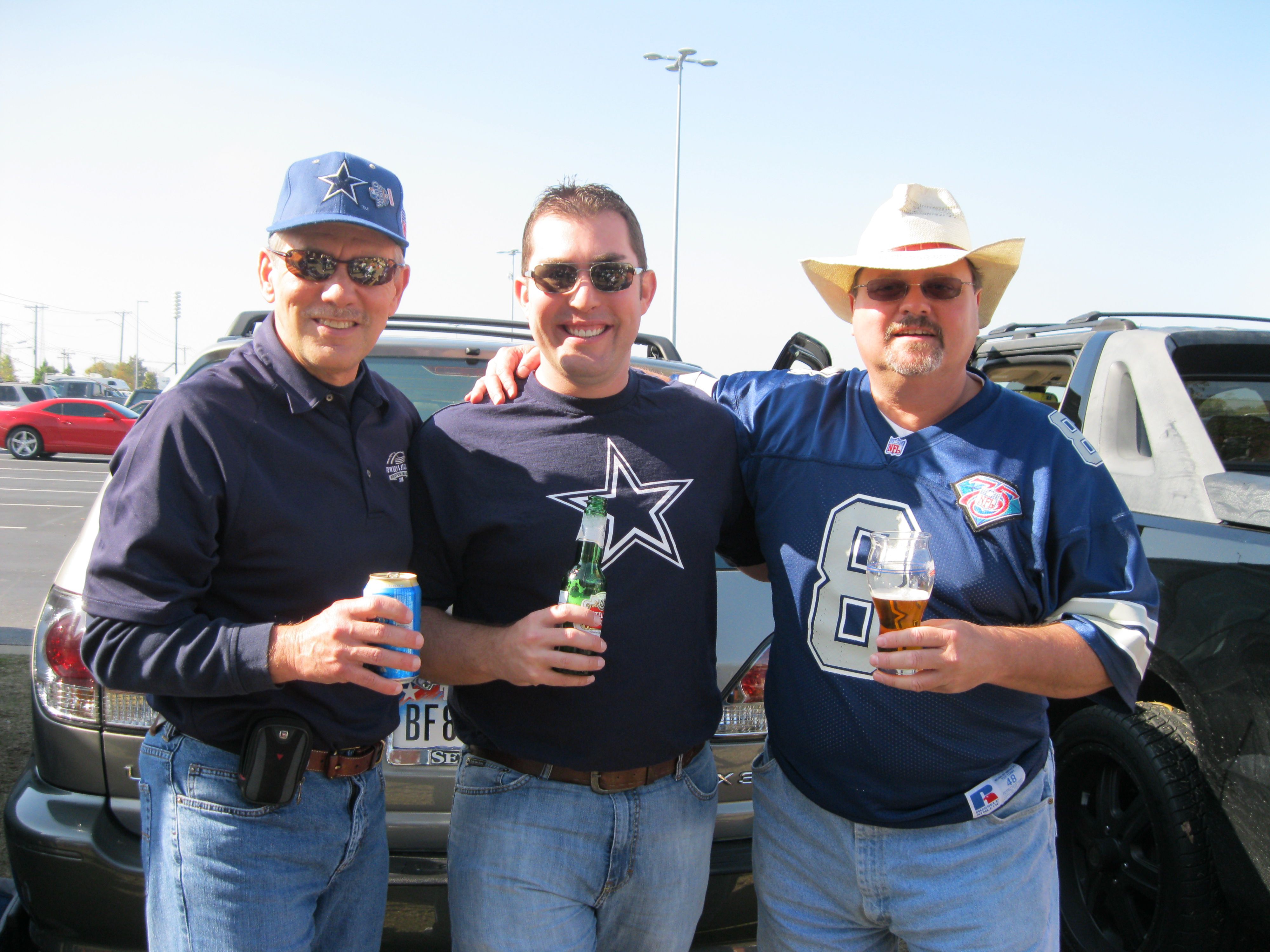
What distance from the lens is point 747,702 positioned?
2588mm

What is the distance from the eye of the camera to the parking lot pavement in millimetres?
7805

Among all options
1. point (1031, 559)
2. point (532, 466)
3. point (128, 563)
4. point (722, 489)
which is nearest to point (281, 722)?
point (128, 563)

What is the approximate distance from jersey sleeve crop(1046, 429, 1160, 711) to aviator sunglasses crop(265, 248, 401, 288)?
160 centimetres

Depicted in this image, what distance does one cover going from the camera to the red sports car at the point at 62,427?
23562 mm

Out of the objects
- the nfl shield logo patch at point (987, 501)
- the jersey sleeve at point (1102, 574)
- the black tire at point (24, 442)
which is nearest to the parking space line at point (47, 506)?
the black tire at point (24, 442)

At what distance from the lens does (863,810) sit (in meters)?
2.09

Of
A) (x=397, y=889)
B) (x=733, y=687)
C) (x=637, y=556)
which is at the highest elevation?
(x=637, y=556)

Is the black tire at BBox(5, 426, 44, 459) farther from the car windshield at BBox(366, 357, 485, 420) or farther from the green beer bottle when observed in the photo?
the green beer bottle

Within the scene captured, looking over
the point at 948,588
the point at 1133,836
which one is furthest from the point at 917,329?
the point at 1133,836

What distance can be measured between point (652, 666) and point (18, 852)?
5.67 feet

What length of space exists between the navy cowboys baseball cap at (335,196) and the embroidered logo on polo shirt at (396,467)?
0.50 m

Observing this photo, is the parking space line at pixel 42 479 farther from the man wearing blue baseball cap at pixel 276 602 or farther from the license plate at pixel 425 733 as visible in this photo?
the man wearing blue baseball cap at pixel 276 602

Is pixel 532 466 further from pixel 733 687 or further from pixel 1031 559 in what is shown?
pixel 1031 559

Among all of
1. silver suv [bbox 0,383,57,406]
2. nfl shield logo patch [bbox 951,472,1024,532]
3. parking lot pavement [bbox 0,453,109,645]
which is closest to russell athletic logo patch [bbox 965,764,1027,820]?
nfl shield logo patch [bbox 951,472,1024,532]
